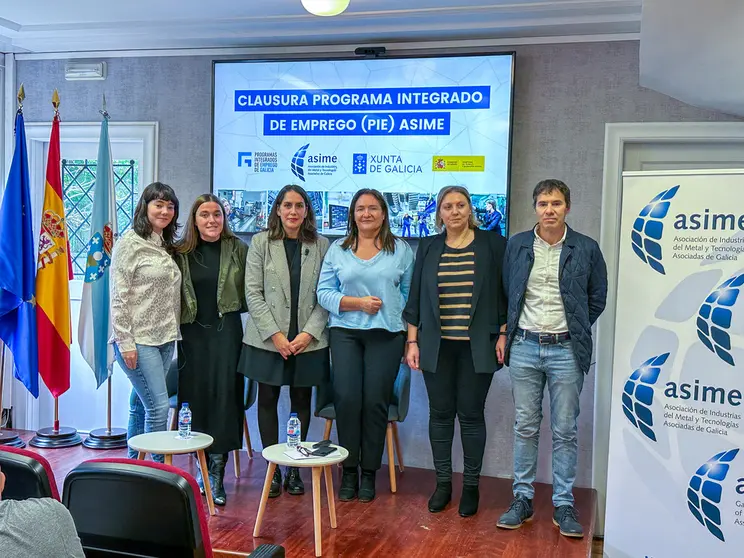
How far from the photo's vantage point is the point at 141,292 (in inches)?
146

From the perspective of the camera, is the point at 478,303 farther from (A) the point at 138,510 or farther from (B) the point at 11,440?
(B) the point at 11,440

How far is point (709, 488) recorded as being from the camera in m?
2.94

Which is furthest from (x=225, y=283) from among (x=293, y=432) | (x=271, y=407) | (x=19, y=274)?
(x=19, y=274)

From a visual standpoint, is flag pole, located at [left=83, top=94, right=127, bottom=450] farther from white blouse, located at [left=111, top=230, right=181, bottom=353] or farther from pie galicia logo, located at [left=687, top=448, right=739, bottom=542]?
pie galicia logo, located at [left=687, top=448, right=739, bottom=542]

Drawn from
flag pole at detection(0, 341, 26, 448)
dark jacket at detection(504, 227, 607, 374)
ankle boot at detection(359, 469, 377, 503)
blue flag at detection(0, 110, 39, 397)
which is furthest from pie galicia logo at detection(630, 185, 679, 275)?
flag pole at detection(0, 341, 26, 448)

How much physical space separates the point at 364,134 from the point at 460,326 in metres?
1.48

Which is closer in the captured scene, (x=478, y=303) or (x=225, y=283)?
(x=478, y=303)

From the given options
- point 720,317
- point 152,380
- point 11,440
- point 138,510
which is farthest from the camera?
point 11,440

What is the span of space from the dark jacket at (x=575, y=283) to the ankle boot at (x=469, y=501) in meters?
0.67

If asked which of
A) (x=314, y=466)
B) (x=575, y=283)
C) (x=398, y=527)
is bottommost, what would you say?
(x=398, y=527)

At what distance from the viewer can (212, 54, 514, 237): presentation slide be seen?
435cm

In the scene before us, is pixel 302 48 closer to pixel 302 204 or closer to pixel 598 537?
pixel 302 204

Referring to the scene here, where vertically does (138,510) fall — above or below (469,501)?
above

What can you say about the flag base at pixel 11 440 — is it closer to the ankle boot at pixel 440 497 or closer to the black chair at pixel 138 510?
the ankle boot at pixel 440 497
